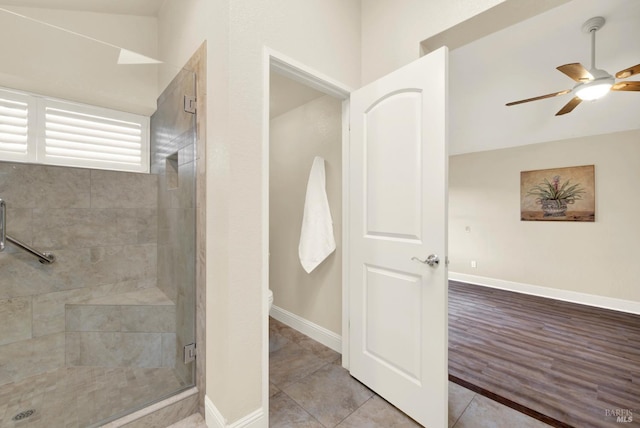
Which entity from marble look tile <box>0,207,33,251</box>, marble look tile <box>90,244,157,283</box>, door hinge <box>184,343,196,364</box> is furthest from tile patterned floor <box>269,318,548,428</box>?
marble look tile <box>0,207,33,251</box>

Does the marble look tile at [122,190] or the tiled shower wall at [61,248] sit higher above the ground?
the marble look tile at [122,190]

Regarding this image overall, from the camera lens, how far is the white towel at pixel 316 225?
229 cm

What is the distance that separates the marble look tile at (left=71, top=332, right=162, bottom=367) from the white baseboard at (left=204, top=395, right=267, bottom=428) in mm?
716

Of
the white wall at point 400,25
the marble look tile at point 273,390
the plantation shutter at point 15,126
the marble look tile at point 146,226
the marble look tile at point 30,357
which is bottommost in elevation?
the marble look tile at point 273,390

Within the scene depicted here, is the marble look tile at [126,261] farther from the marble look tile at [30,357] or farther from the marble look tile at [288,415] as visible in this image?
the marble look tile at [288,415]

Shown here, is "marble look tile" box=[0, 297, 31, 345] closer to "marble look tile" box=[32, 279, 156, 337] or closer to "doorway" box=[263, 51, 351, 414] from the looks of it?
"marble look tile" box=[32, 279, 156, 337]

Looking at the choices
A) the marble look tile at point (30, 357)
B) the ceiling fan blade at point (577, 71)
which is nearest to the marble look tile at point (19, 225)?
the marble look tile at point (30, 357)

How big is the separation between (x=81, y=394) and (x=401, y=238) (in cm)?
218

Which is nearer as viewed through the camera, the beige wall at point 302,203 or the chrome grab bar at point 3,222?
the chrome grab bar at point 3,222

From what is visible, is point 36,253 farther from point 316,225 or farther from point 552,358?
point 552,358

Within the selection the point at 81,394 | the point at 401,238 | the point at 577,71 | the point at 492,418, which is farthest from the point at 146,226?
the point at 577,71

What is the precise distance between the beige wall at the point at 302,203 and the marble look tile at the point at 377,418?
2.25 feet

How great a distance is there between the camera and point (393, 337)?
161 centimetres

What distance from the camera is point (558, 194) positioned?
388 cm
